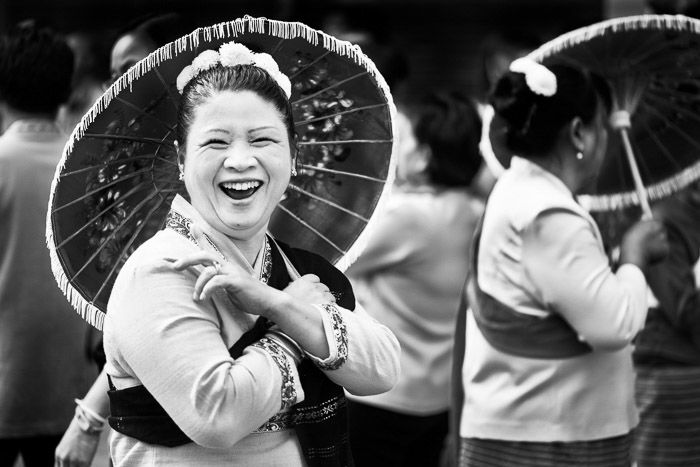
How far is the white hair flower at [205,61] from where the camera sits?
2.66 meters

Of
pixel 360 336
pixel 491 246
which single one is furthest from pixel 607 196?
pixel 360 336

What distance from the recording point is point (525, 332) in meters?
3.64

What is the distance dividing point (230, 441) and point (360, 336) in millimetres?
372

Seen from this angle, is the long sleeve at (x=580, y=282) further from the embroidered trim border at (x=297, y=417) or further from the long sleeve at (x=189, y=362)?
the long sleeve at (x=189, y=362)

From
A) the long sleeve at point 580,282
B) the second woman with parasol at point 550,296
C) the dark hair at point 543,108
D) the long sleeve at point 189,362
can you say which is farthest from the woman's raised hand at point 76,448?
the dark hair at point 543,108

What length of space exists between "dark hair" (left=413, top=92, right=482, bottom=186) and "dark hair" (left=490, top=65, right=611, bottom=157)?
1.22 meters

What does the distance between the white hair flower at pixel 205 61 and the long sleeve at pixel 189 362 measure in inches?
16.8

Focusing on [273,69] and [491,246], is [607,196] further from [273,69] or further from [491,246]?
[273,69]

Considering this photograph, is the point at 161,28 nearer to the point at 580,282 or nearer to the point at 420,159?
the point at 420,159

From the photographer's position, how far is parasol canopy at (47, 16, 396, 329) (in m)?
2.74

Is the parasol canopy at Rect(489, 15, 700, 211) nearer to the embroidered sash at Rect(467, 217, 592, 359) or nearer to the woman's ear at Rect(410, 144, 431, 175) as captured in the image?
the embroidered sash at Rect(467, 217, 592, 359)

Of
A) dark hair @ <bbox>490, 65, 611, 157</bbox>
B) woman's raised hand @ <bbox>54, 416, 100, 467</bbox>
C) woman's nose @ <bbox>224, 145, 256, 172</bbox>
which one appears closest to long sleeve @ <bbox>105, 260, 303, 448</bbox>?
woman's nose @ <bbox>224, 145, 256, 172</bbox>

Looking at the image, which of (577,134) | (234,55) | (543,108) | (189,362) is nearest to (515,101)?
Result: (543,108)

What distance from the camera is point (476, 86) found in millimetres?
12078
